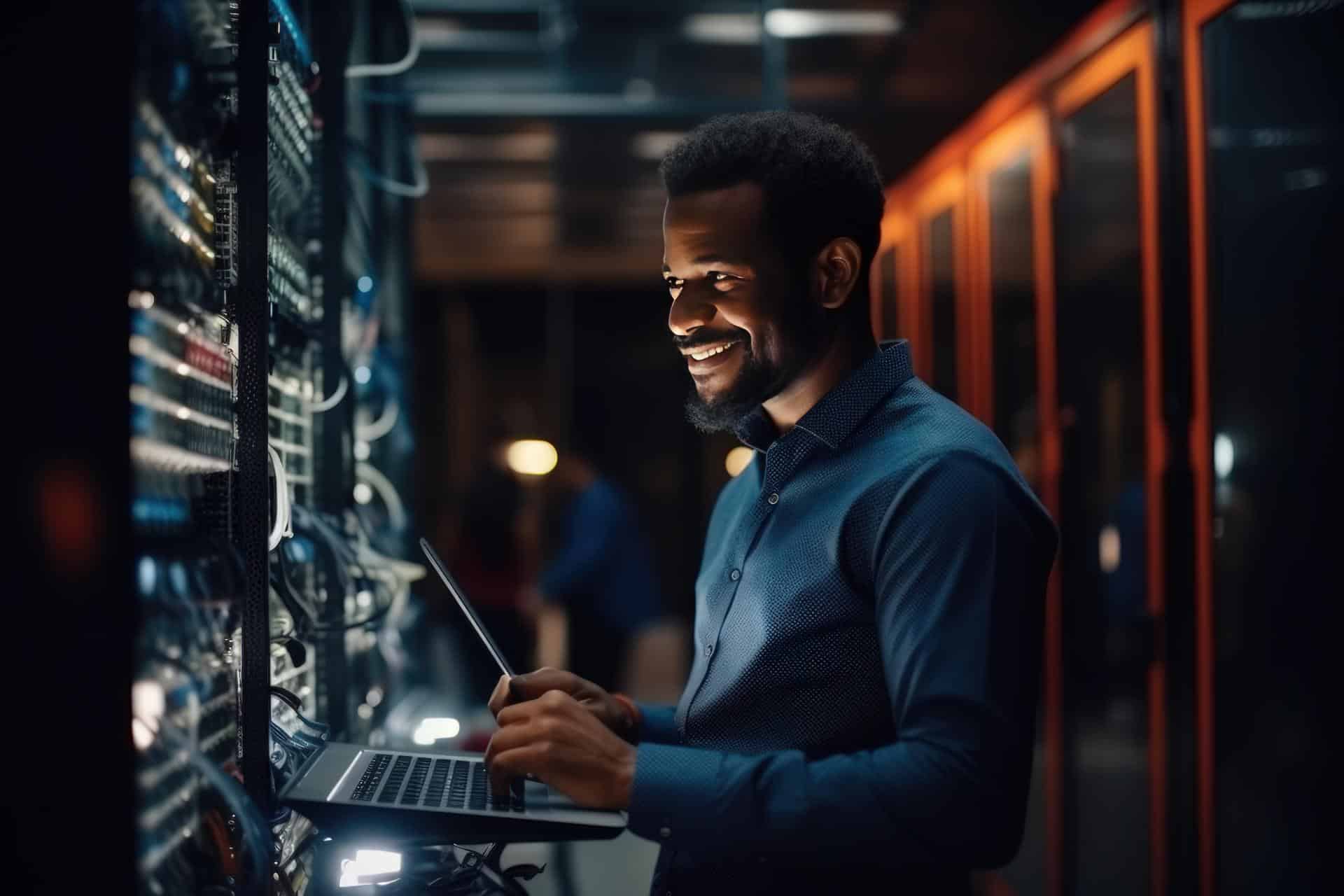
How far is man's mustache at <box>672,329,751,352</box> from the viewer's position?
4.17 feet

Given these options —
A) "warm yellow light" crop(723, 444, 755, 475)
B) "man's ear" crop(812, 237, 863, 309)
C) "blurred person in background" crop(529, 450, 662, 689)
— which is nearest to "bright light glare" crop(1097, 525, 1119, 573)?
"man's ear" crop(812, 237, 863, 309)

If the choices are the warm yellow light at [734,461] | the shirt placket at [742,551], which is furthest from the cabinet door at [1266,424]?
the warm yellow light at [734,461]

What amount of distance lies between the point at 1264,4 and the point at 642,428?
834 cm

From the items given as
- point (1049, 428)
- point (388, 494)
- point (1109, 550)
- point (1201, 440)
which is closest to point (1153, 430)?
point (1201, 440)

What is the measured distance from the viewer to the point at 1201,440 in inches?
97.0

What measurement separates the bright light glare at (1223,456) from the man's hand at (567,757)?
71.5 inches

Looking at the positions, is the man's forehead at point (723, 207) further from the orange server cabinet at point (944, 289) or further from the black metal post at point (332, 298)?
the orange server cabinet at point (944, 289)

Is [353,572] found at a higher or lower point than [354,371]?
lower

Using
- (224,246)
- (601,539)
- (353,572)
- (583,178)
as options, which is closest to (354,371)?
(353,572)

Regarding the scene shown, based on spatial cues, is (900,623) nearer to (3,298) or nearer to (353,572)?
(3,298)

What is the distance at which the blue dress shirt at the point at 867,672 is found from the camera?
3.28 ft

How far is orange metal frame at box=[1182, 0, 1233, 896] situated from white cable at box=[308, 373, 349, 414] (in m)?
1.80

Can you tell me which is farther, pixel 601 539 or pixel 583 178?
pixel 583 178

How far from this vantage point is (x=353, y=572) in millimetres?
1854
